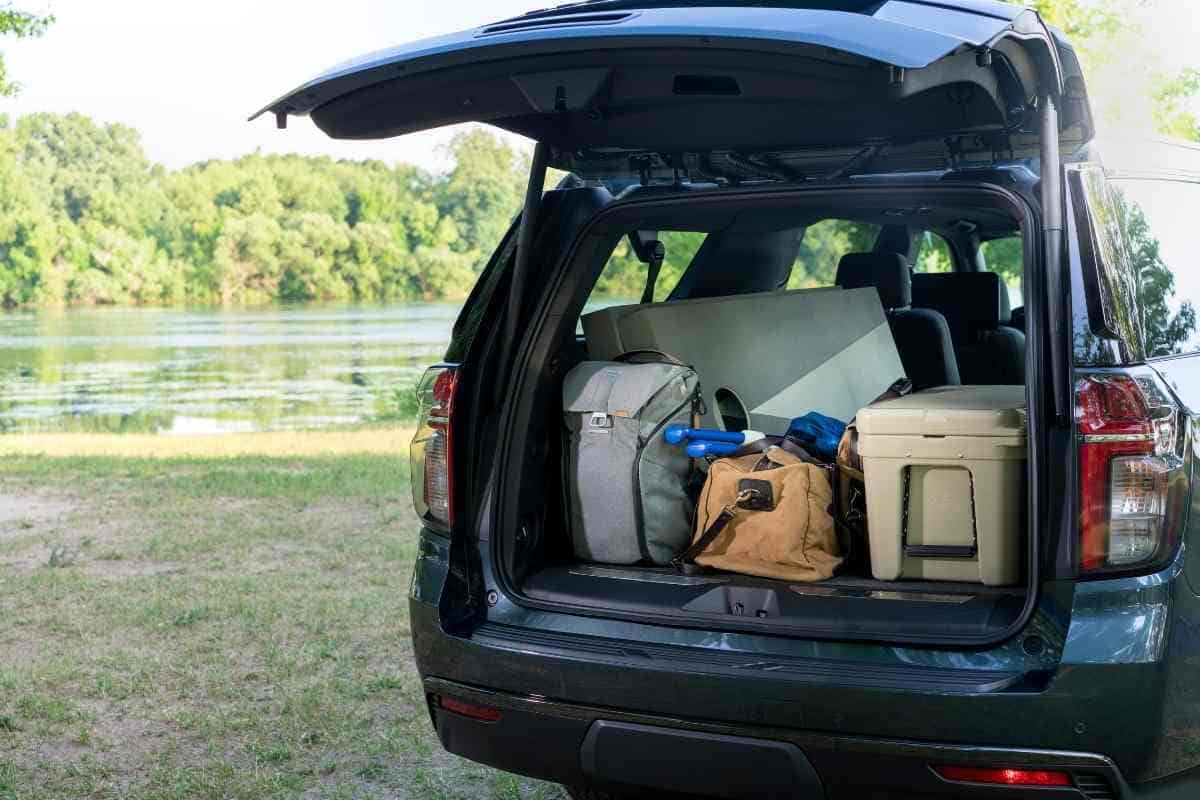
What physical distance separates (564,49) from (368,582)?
178 inches

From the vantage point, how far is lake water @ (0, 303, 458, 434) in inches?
968

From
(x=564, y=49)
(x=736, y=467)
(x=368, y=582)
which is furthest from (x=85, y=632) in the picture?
(x=564, y=49)

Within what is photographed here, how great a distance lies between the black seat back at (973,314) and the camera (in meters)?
6.11

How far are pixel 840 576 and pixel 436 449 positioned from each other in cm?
102

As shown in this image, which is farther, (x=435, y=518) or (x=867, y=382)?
Result: (x=867, y=382)

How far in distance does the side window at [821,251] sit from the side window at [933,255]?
288mm

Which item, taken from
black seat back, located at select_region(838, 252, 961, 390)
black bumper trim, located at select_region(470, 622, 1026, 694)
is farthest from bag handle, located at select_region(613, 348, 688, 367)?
black seat back, located at select_region(838, 252, 961, 390)

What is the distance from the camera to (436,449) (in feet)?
11.3

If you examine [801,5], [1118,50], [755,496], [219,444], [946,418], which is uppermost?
[1118,50]

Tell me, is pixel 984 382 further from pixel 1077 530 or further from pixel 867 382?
pixel 1077 530

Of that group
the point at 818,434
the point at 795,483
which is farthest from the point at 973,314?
the point at 795,483

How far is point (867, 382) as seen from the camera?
4.91m

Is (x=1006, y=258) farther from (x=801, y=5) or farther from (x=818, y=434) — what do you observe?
(x=801, y=5)

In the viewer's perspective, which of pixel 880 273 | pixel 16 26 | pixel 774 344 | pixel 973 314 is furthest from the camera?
pixel 16 26
